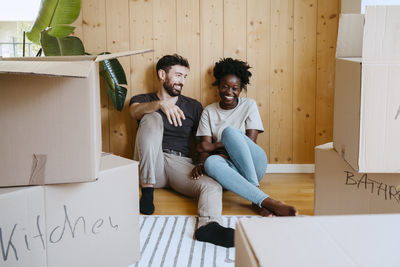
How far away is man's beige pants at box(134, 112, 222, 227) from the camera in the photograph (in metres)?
2.12

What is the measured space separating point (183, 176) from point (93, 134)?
1.20 metres

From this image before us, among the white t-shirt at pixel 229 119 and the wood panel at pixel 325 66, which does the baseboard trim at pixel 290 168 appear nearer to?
the wood panel at pixel 325 66

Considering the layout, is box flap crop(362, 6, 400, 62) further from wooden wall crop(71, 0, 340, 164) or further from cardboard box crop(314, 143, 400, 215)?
wooden wall crop(71, 0, 340, 164)

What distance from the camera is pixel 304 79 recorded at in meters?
2.88

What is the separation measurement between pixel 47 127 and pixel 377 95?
38.4 inches

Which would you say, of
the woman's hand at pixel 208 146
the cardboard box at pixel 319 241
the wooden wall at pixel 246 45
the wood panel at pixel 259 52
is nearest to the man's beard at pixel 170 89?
the wooden wall at pixel 246 45

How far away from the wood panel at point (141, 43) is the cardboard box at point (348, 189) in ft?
4.94

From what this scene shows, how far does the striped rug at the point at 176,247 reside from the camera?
1632 mm

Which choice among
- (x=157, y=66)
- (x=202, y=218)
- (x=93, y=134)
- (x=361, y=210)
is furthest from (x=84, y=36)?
(x=361, y=210)

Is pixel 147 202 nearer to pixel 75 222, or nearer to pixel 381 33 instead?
pixel 75 222

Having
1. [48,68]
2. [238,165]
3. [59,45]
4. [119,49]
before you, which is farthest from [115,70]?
[48,68]

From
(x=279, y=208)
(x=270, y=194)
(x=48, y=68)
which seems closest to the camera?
(x=48, y=68)

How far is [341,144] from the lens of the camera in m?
1.51

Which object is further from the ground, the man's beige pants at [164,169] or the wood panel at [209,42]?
the wood panel at [209,42]
